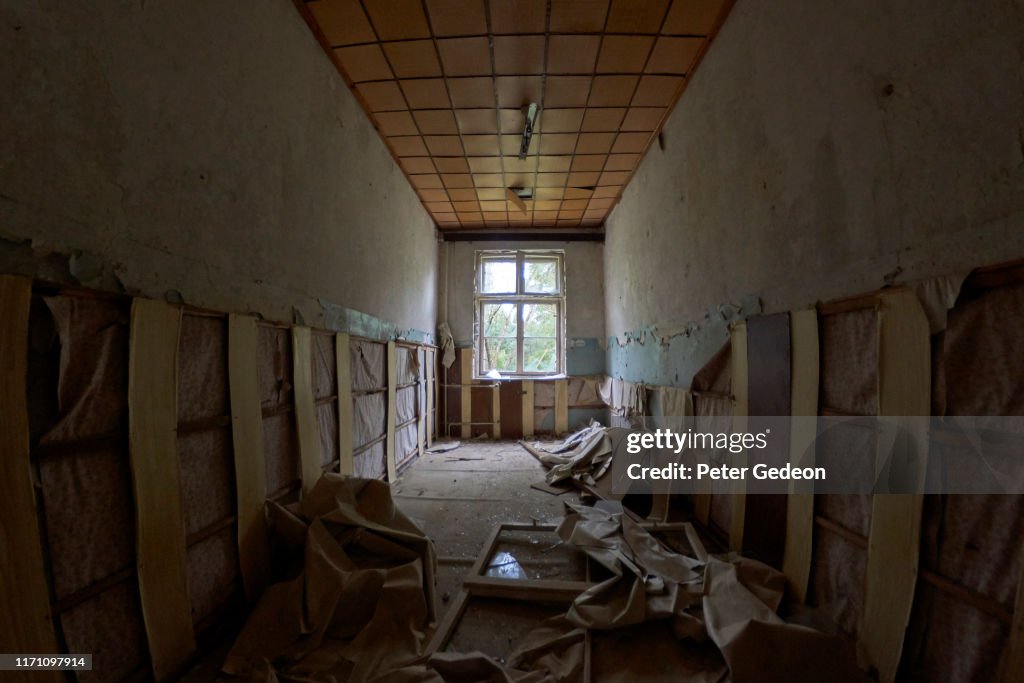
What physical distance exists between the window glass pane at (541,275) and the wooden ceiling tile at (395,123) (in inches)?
136

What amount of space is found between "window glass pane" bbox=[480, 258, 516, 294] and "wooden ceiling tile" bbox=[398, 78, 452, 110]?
359 cm

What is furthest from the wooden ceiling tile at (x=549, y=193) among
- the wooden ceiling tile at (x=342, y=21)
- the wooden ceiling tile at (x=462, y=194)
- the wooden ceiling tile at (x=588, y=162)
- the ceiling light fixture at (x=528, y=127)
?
the wooden ceiling tile at (x=342, y=21)

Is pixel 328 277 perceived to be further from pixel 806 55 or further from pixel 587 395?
pixel 587 395

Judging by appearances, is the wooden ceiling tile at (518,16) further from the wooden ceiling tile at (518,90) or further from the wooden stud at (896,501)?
the wooden stud at (896,501)

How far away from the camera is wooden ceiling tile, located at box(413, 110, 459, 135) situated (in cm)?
368

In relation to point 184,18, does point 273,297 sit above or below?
below

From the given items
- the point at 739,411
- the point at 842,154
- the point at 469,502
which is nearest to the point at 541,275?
the point at 469,502

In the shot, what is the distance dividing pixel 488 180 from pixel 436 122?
1.33 metres

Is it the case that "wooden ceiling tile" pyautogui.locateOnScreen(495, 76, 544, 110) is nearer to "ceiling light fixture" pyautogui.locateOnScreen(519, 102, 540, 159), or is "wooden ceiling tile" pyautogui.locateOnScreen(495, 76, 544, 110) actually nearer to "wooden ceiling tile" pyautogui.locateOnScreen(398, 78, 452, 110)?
"ceiling light fixture" pyautogui.locateOnScreen(519, 102, 540, 159)

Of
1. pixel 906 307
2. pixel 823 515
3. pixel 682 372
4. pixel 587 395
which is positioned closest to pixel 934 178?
pixel 906 307

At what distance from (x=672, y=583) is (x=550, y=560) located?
33.0 inches

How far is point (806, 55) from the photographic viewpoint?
74.2 inches

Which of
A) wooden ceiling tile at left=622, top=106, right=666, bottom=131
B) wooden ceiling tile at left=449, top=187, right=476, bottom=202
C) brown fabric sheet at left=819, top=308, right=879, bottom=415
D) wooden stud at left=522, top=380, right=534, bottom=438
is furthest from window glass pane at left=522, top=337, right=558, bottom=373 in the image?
brown fabric sheet at left=819, top=308, right=879, bottom=415

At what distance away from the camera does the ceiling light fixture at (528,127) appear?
3.57 m
